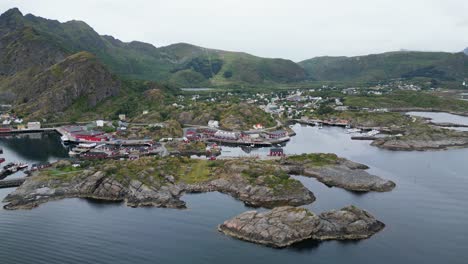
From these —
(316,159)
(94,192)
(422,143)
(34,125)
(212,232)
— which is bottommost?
Result: (212,232)

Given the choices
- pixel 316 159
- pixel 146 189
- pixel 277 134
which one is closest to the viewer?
pixel 146 189

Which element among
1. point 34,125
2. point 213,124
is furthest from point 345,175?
point 34,125

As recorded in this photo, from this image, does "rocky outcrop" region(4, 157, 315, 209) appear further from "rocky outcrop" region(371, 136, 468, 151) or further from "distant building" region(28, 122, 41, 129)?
"distant building" region(28, 122, 41, 129)

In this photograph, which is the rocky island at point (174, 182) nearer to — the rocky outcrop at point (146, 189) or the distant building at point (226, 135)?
the rocky outcrop at point (146, 189)

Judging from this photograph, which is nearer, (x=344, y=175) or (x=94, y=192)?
(x=94, y=192)

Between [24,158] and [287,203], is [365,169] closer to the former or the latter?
[287,203]

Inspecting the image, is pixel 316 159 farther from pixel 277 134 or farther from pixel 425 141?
pixel 425 141

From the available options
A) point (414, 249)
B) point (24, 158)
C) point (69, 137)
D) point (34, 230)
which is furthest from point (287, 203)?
point (69, 137)
